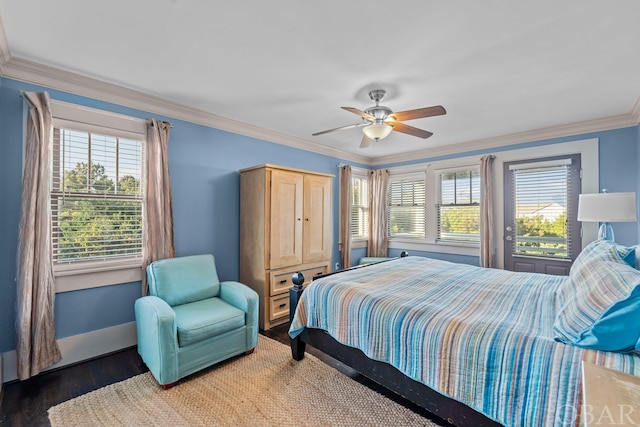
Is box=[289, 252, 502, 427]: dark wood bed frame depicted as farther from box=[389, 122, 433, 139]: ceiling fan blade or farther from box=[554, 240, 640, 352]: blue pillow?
box=[389, 122, 433, 139]: ceiling fan blade

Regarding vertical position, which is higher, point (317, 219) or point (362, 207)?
point (362, 207)

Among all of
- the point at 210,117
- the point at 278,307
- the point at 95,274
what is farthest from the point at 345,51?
the point at 95,274

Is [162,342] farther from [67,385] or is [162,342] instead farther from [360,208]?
[360,208]

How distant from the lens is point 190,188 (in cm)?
326

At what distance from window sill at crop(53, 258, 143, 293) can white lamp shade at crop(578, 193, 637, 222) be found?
4542mm

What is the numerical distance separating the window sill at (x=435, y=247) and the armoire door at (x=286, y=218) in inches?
98.4

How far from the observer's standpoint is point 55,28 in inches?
72.4

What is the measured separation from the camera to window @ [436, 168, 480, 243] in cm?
454

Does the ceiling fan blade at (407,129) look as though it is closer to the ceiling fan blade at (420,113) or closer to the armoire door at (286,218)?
the ceiling fan blade at (420,113)

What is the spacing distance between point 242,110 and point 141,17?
152 cm

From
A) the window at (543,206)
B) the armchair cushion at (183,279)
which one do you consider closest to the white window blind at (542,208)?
the window at (543,206)

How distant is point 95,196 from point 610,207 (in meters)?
4.85

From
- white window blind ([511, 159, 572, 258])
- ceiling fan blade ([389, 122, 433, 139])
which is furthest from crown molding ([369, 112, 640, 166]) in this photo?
ceiling fan blade ([389, 122, 433, 139])

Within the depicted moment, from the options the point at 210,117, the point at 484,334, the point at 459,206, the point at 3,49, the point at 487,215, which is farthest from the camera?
the point at 459,206
